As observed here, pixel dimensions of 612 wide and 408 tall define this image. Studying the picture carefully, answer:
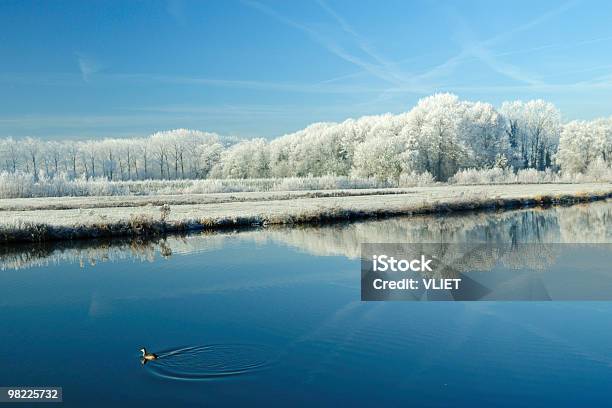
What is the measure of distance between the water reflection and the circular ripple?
381 inches

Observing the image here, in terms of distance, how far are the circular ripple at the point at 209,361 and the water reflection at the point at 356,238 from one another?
31.7 feet

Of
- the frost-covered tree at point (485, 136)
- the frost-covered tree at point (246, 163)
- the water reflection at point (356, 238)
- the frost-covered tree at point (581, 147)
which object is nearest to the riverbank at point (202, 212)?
the water reflection at point (356, 238)

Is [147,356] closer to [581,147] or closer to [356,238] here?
[356,238]

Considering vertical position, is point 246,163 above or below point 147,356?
above

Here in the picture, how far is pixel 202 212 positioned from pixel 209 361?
886 inches

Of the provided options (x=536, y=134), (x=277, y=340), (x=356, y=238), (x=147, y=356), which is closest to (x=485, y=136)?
(x=536, y=134)

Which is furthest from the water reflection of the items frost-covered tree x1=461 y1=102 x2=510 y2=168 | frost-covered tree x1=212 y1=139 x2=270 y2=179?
frost-covered tree x1=212 y1=139 x2=270 y2=179

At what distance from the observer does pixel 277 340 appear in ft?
34.8

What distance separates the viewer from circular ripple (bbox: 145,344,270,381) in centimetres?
898

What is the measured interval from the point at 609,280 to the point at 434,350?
7.37 metres

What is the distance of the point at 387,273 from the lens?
56.7 feet

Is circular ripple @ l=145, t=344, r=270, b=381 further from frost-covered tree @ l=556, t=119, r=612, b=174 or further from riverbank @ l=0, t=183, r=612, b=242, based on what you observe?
frost-covered tree @ l=556, t=119, r=612, b=174

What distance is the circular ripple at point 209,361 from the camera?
8.98m

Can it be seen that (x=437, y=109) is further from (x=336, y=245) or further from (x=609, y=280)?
(x=609, y=280)
